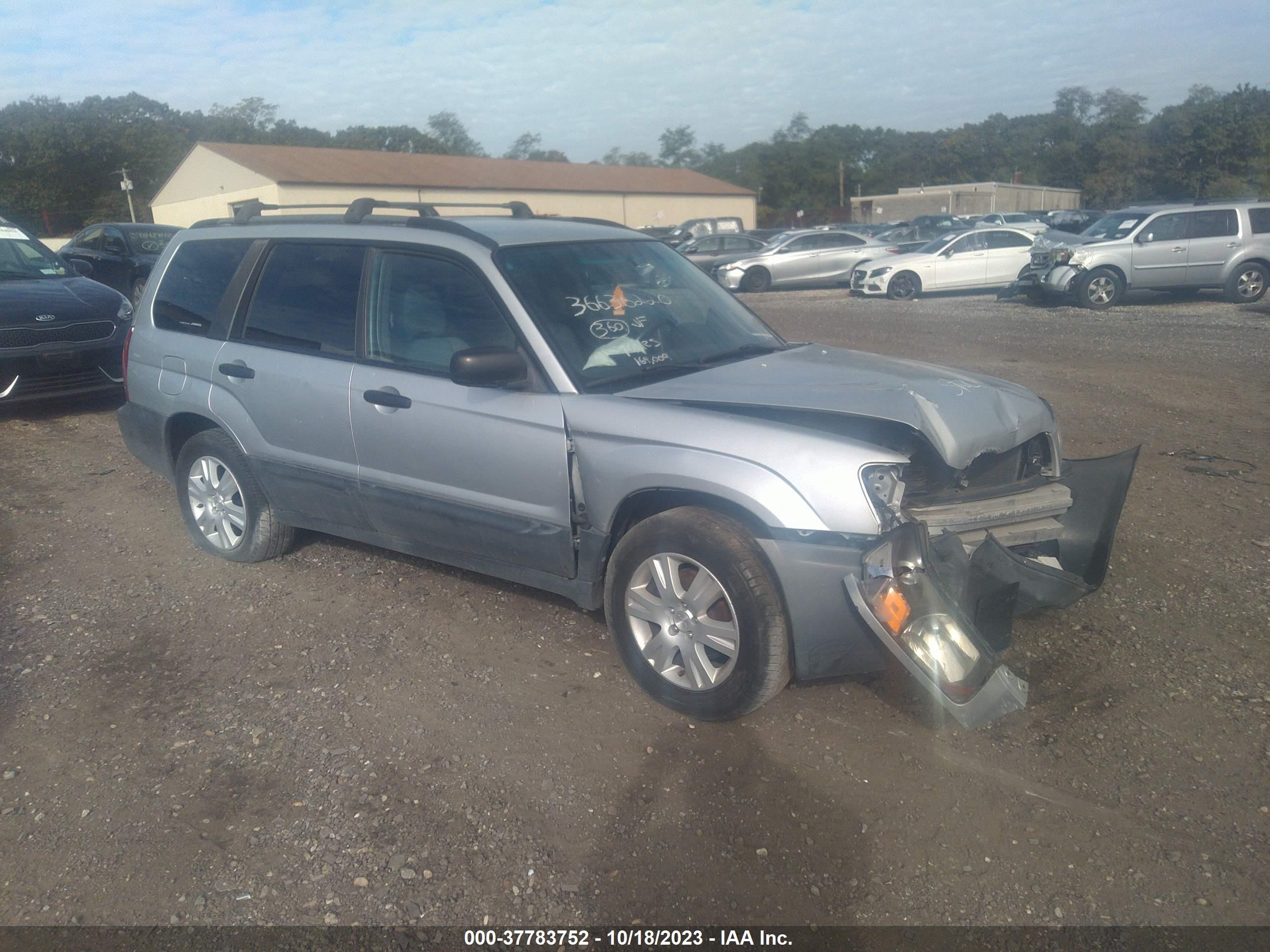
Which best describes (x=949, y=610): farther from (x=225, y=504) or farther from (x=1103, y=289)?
(x=1103, y=289)

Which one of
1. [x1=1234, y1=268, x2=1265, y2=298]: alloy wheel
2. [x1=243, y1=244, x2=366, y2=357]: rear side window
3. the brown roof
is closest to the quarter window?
[x1=243, y1=244, x2=366, y2=357]: rear side window

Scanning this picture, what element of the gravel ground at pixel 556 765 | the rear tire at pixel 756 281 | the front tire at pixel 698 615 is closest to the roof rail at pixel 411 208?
the gravel ground at pixel 556 765

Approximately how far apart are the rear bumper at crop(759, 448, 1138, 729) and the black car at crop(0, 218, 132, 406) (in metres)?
7.33

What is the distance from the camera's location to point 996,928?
8.46 ft

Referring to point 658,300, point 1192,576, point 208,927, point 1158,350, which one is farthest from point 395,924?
point 1158,350

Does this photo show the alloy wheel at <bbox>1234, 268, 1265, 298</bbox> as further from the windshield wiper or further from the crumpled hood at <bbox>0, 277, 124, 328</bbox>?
the crumpled hood at <bbox>0, 277, 124, 328</bbox>

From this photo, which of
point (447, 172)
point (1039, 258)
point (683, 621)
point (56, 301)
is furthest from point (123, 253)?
point (447, 172)

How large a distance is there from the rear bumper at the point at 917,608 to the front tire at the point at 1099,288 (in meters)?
15.0

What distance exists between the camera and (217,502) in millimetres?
5406

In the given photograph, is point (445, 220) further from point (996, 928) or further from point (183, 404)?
point (996, 928)

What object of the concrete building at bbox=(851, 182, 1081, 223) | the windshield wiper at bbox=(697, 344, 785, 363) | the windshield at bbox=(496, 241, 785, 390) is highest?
the concrete building at bbox=(851, 182, 1081, 223)

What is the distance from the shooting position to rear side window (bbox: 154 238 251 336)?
5.19m

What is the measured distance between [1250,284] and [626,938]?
1786 centimetres

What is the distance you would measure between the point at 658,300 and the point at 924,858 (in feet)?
8.79
